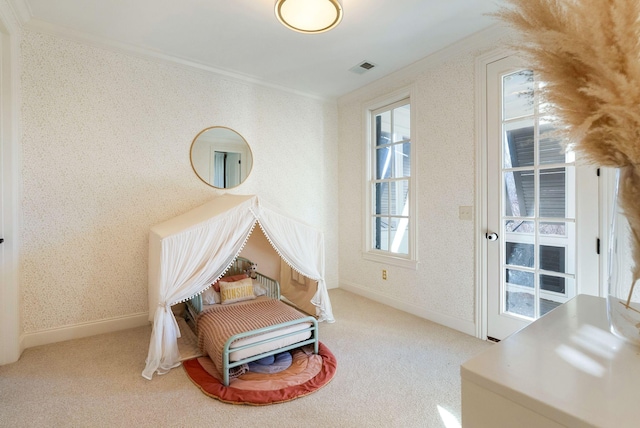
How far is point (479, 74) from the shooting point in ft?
8.30

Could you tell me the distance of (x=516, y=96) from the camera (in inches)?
92.4

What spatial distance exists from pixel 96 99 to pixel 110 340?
2.17m

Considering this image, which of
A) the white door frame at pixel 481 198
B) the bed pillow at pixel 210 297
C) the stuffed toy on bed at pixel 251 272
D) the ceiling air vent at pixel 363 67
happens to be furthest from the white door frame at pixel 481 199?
the bed pillow at pixel 210 297

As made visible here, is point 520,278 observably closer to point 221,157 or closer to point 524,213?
point 524,213

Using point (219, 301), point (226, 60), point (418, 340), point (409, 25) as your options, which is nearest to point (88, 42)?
point (226, 60)

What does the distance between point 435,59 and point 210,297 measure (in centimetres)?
316

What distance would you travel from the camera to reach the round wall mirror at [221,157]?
10.3ft

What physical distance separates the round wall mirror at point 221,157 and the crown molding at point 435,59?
167cm

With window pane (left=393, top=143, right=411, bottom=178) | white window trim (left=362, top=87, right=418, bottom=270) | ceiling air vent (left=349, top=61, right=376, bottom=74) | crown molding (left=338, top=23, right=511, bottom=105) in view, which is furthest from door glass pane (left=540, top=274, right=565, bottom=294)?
ceiling air vent (left=349, top=61, right=376, bottom=74)

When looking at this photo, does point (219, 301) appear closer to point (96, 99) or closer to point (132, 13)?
point (96, 99)

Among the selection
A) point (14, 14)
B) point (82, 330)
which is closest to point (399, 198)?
point (82, 330)

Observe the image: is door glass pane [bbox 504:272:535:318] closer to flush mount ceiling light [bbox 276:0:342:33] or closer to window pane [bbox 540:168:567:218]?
window pane [bbox 540:168:567:218]

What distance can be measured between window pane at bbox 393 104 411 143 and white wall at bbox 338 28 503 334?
0.62ft

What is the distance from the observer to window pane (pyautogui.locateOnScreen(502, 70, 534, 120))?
7.52 feet
